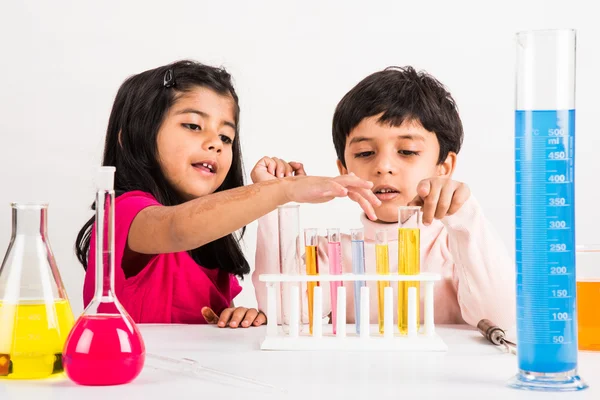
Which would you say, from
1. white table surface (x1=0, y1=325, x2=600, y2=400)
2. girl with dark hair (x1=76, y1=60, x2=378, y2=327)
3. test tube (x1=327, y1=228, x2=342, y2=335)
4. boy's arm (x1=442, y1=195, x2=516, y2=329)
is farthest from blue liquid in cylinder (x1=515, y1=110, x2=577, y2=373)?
girl with dark hair (x1=76, y1=60, x2=378, y2=327)

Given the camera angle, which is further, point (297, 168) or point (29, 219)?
point (297, 168)

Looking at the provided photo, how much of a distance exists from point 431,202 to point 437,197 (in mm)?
15

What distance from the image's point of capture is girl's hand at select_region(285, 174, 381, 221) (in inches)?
47.4

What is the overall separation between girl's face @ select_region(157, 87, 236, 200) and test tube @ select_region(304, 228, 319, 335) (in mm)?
770

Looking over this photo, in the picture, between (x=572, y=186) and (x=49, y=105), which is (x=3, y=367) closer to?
(x=572, y=186)

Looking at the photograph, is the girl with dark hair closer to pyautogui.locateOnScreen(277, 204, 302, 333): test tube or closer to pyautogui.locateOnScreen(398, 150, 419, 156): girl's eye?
pyautogui.locateOnScreen(398, 150, 419, 156): girl's eye

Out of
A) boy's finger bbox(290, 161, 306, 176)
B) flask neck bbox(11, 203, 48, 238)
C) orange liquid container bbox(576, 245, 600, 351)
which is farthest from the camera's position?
boy's finger bbox(290, 161, 306, 176)

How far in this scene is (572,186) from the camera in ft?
2.83

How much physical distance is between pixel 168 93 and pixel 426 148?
2.07 ft

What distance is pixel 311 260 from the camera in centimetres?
123

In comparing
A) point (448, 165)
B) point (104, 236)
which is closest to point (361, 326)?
point (104, 236)

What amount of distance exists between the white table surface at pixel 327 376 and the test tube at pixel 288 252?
0.07 m

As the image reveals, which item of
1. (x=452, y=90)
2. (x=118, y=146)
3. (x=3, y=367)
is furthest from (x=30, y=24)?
(x=3, y=367)

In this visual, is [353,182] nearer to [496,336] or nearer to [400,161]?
[496,336]
